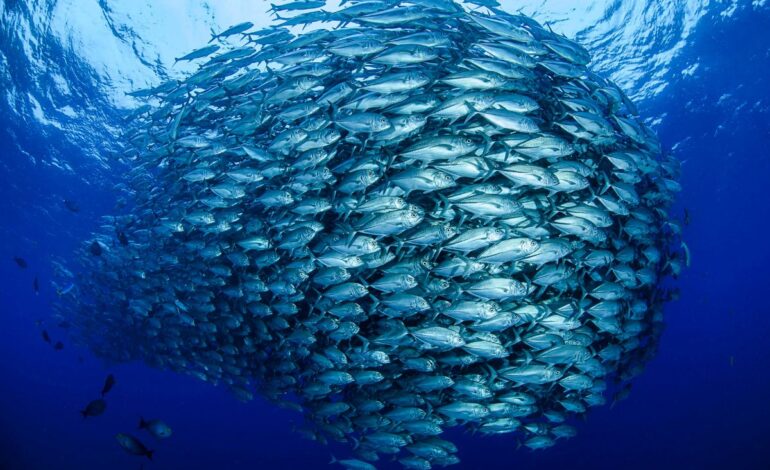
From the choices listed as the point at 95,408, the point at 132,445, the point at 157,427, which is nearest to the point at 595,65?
the point at 157,427

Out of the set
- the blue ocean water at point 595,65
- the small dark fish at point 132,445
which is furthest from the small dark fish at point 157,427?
the blue ocean water at point 595,65

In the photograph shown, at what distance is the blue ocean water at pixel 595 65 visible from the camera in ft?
42.9

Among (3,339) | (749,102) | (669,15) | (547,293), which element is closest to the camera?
(547,293)

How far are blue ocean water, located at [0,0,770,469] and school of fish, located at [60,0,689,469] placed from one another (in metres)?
7.02

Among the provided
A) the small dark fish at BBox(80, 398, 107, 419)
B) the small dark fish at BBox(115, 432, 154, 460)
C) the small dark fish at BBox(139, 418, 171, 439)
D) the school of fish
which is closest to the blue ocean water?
the school of fish

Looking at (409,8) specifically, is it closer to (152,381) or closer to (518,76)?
(518,76)

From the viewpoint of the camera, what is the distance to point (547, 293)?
6.47m

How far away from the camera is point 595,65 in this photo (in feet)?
48.5

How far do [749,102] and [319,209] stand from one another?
2103 centimetres

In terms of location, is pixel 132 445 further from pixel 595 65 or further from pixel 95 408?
pixel 595 65

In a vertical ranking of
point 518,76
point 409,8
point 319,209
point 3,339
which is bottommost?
point 319,209

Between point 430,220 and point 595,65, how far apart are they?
1254 cm

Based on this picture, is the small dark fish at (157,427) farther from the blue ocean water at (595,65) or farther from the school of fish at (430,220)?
the blue ocean water at (595,65)

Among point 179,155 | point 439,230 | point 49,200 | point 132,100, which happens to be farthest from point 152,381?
point 439,230
